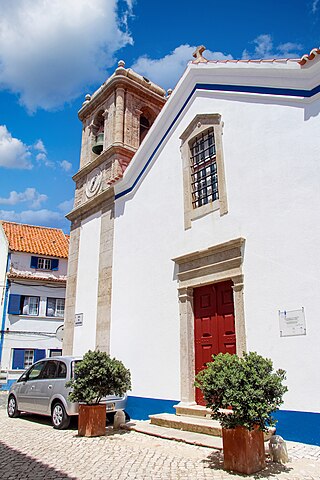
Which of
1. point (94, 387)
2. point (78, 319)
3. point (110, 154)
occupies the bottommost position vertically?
point (94, 387)

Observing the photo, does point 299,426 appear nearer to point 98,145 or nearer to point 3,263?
point 98,145

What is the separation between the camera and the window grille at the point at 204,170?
322 inches

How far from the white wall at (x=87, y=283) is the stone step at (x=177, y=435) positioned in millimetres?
3407

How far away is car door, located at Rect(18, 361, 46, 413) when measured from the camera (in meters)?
8.59

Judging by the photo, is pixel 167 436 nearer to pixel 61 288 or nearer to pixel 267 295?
pixel 267 295

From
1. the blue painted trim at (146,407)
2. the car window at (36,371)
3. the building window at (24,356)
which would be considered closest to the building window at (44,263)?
the building window at (24,356)

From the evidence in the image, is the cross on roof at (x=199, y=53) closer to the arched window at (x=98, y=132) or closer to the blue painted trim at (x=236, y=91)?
the blue painted trim at (x=236, y=91)

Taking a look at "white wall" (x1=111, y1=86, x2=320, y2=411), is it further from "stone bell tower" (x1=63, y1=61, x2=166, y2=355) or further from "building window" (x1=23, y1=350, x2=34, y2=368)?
"building window" (x1=23, y1=350, x2=34, y2=368)

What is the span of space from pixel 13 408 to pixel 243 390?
6992 mm

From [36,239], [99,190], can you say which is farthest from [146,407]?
[36,239]

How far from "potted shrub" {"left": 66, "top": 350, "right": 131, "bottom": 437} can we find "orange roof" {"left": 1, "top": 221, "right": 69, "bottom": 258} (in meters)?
16.0

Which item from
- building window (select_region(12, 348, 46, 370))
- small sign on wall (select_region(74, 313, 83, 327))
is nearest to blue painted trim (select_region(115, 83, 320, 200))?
small sign on wall (select_region(74, 313, 83, 327))

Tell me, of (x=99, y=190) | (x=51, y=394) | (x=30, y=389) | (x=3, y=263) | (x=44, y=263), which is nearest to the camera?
(x=51, y=394)

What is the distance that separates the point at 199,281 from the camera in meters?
7.77
